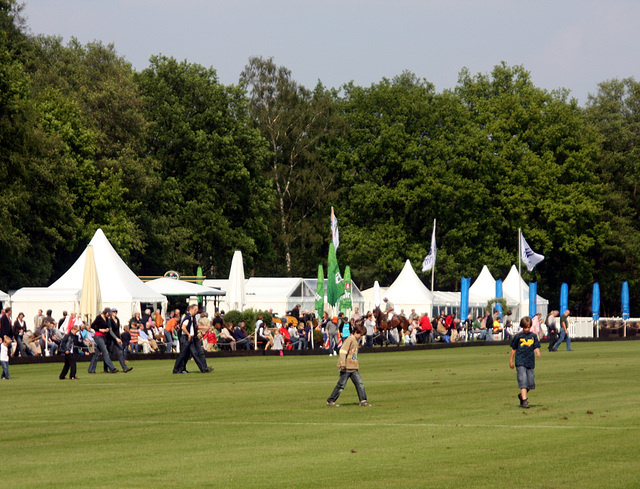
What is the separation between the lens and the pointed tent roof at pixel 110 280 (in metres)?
41.9

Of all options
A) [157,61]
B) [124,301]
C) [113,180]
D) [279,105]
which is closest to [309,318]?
[124,301]

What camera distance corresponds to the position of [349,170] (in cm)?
7919

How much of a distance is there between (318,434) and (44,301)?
29.1m

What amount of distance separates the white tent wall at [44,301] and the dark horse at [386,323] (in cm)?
1382

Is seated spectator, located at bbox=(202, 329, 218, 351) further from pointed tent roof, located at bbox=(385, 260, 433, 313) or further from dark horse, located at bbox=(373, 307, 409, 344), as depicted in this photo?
pointed tent roof, located at bbox=(385, 260, 433, 313)

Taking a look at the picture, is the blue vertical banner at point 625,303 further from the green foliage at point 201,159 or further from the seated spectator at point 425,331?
the green foliage at point 201,159

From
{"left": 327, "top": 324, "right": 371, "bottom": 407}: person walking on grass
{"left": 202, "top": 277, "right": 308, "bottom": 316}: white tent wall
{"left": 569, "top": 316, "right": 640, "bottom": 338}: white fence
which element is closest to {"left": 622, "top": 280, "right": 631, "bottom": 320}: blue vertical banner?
{"left": 569, "top": 316, "right": 640, "bottom": 338}: white fence

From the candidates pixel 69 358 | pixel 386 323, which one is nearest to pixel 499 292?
pixel 386 323

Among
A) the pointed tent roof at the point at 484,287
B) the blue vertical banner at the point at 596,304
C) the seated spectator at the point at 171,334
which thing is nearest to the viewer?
the seated spectator at the point at 171,334

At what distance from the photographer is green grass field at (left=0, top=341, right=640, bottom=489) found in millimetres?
10867

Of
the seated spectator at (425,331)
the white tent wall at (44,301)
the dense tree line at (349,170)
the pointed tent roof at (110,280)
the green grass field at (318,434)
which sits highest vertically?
the dense tree line at (349,170)

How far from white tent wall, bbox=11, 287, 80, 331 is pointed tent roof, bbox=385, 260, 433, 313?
2235 cm

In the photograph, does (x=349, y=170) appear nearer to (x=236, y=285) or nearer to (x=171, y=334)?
(x=236, y=285)

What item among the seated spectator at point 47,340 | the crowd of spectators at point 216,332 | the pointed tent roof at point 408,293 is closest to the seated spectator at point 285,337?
the crowd of spectators at point 216,332
